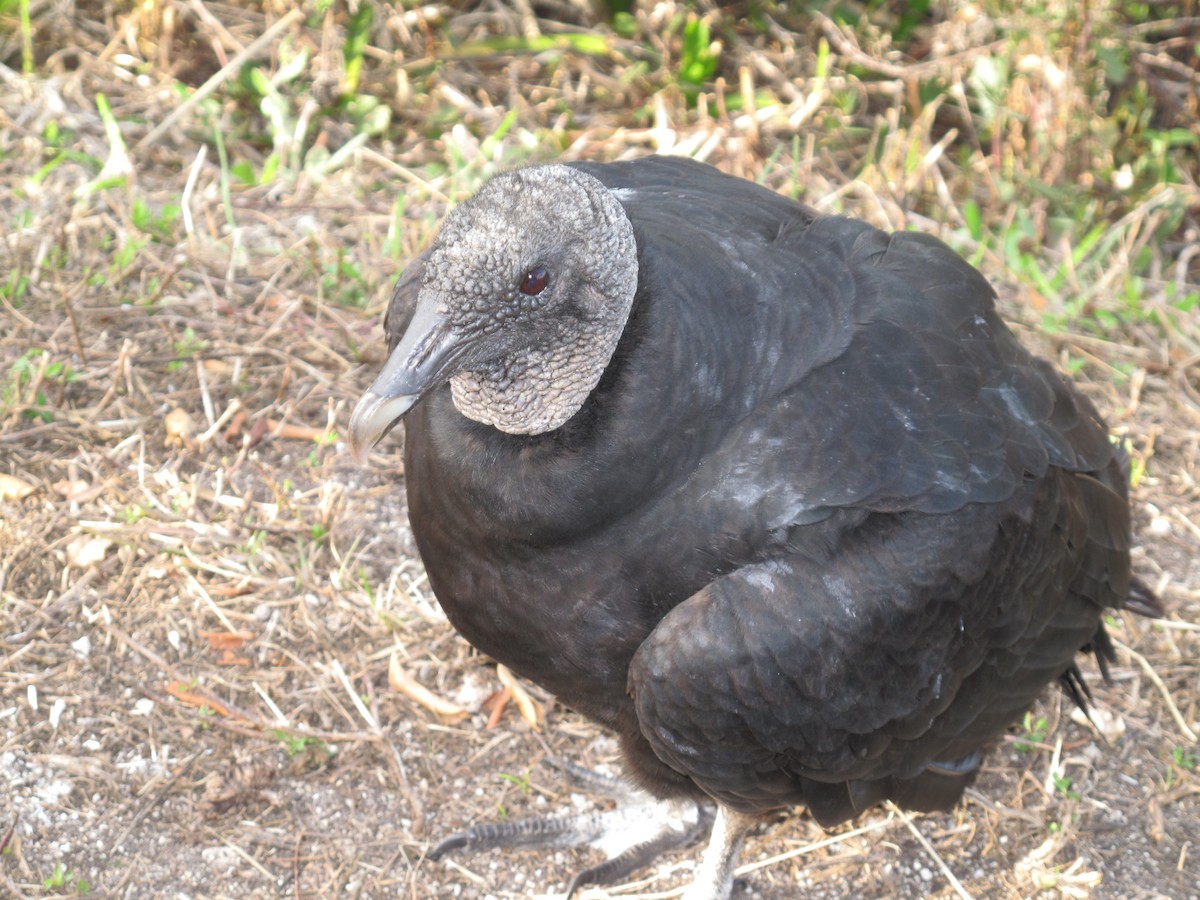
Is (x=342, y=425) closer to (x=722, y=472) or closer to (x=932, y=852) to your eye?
(x=722, y=472)

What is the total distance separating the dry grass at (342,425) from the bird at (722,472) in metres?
0.78

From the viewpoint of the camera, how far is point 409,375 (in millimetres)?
2520

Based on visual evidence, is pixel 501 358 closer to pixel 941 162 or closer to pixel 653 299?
pixel 653 299

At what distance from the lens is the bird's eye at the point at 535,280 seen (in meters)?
2.55

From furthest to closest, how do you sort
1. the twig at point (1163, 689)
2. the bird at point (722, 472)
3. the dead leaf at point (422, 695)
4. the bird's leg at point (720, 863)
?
the twig at point (1163, 689) < the dead leaf at point (422, 695) < the bird's leg at point (720, 863) < the bird at point (722, 472)

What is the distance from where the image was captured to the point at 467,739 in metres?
3.78

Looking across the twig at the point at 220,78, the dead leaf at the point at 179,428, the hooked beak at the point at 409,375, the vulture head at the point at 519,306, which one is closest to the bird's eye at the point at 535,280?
the vulture head at the point at 519,306

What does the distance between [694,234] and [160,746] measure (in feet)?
6.64

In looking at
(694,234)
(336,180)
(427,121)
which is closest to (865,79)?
(427,121)

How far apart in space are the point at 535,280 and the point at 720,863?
67.8 inches

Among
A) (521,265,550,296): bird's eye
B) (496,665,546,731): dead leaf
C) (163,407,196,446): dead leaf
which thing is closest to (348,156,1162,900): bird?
(521,265,550,296): bird's eye

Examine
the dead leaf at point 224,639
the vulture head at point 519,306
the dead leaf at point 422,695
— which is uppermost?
the vulture head at point 519,306

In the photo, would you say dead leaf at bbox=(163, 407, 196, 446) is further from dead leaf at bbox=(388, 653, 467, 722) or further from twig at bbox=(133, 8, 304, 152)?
twig at bbox=(133, 8, 304, 152)

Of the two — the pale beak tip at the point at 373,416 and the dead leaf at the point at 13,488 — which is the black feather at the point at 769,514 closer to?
the pale beak tip at the point at 373,416
